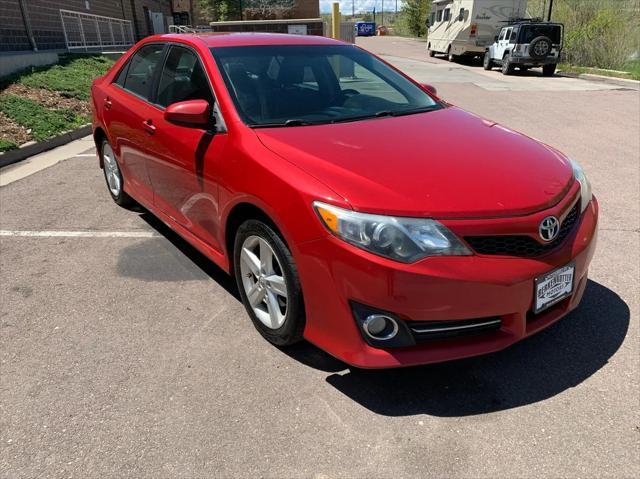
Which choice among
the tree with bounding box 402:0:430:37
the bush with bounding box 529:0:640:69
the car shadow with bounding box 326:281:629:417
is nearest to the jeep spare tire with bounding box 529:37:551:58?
the bush with bounding box 529:0:640:69

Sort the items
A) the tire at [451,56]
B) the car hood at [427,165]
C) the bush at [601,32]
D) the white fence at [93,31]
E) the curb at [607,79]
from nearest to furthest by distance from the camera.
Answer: the car hood at [427,165], the curb at [607,79], the white fence at [93,31], the bush at [601,32], the tire at [451,56]

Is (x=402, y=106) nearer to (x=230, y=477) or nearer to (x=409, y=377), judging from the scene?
(x=409, y=377)

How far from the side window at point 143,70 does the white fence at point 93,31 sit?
15.0 m

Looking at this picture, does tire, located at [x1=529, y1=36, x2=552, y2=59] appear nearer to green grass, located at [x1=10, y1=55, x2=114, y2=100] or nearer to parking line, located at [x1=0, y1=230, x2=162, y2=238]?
green grass, located at [x1=10, y1=55, x2=114, y2=100]

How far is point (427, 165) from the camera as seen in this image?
256cm

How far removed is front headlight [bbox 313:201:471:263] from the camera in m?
2.16

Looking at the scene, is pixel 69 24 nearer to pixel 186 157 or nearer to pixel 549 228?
pixel 186 157

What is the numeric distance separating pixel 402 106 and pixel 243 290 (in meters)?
1.65

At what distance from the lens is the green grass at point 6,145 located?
7.06 metres

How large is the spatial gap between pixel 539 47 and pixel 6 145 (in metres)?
17.7

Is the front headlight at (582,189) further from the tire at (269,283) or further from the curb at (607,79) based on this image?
the curb at (607,79)

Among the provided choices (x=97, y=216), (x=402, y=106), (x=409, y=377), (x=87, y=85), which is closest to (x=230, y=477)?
(x=409, y=377)

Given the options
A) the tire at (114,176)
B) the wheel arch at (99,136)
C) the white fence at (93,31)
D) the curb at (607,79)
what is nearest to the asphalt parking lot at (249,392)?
the tire at (114,176)

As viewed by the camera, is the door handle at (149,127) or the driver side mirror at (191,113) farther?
the door handle at (149,127)
